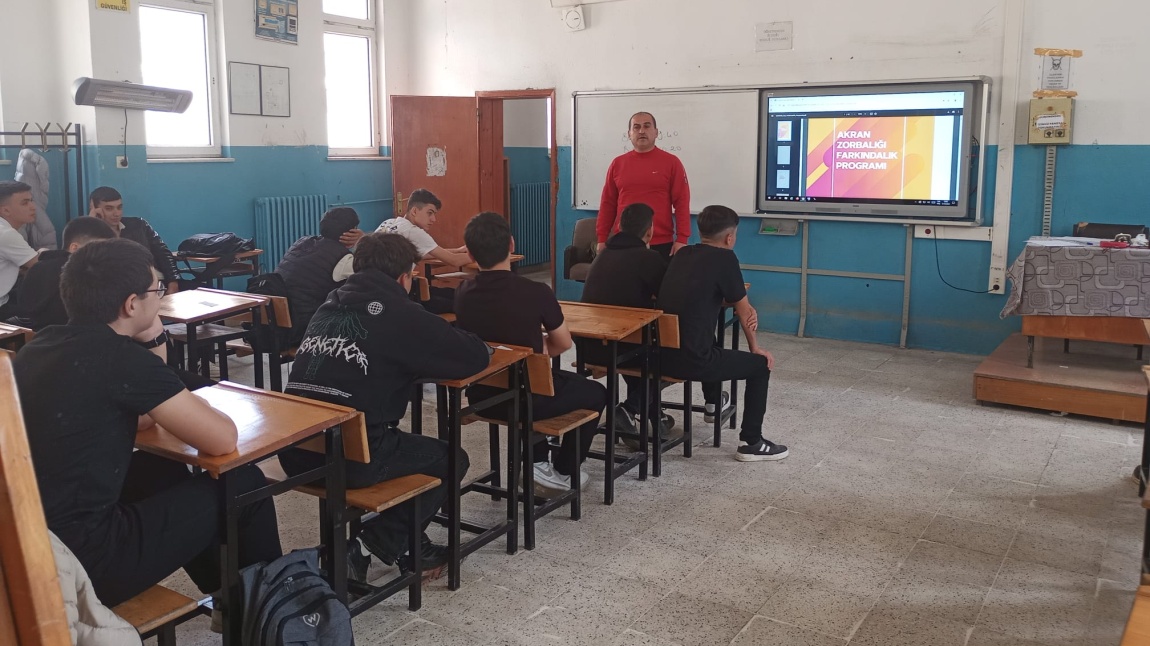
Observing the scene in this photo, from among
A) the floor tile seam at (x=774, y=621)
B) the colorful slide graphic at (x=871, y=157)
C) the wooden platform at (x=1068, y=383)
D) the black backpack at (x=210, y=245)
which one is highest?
the colorful slide graphic at (x=871, y=157)

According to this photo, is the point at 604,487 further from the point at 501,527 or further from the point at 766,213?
the point at 766,213

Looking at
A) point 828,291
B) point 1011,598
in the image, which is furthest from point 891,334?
point 1011,598

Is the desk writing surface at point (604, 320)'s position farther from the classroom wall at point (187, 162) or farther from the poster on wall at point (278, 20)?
the poster on wall at point (278, 20)

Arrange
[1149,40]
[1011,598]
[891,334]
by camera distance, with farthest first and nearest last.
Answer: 1. [891,334]
2. [1149,40]
3. [1011,598]

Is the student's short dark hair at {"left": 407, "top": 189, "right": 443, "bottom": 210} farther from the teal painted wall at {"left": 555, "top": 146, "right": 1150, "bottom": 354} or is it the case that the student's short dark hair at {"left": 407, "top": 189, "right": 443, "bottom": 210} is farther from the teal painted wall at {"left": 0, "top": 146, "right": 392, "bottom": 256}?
the teal painted wall at {"left": 555, "top": 146, "right": 1150, "bottom": 354}

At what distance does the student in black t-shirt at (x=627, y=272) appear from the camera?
4.04 metres

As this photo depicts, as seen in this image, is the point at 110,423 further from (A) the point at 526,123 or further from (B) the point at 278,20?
(A) the point at 526,123

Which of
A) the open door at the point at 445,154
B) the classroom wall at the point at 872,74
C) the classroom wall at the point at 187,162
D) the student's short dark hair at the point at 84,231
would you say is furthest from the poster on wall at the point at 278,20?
the student's short dark hair at the point at 84,231

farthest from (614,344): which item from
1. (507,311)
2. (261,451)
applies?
(261,451)

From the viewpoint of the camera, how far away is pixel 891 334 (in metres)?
6.63

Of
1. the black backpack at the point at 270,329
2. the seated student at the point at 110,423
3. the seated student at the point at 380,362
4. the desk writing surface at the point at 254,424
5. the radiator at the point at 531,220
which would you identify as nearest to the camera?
the seated student at the point at 110,423

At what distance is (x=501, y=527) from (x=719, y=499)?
3.31ft

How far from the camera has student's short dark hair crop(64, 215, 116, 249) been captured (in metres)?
4.01

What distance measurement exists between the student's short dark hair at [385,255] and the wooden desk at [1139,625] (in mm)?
2011
